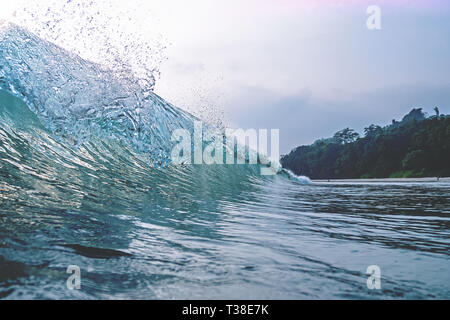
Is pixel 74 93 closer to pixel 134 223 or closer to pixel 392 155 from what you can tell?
pixel 134 223

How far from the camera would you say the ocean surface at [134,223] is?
197 centimetres

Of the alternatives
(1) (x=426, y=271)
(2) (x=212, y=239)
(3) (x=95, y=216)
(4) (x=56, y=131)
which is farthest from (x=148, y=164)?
(1) (x=426, y=271)

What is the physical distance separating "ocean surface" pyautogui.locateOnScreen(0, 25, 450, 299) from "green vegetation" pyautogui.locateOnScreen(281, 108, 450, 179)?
44000 millimetres

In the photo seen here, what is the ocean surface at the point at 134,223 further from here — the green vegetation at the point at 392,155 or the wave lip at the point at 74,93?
the green vegetation at the point at 392,155

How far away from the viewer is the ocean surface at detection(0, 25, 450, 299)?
1970mm

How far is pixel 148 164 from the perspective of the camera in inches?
301

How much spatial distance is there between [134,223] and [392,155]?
52.8 metres

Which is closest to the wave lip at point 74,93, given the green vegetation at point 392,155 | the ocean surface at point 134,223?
the ocean surface at point 134,223

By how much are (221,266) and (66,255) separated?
2.91ft

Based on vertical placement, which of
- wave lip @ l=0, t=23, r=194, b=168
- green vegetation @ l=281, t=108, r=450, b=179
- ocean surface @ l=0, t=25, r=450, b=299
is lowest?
ocean surface @ l=0, t=25, r=450, b=299

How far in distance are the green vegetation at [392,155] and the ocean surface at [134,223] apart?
44.0 meters

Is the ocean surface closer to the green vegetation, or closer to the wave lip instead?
the wave lip

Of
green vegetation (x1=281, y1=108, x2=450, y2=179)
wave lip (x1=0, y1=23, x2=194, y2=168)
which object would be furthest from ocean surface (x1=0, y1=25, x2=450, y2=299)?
green vegetation (x1=281, y1=108, x2=450, y2=179)
